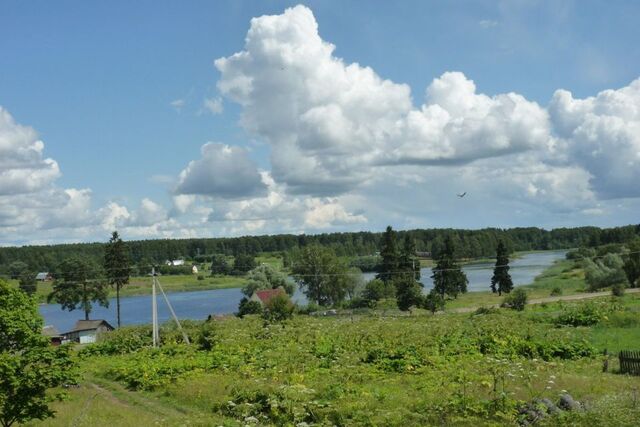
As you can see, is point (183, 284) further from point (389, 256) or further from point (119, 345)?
point (119, 345)

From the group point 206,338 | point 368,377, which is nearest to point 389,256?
Result: point 206,338

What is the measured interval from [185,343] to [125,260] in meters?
36.3

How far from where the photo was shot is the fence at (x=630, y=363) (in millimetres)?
23250

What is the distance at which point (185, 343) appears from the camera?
41438mm

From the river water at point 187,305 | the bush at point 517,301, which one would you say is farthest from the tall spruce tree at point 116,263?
the bush at point 517,301

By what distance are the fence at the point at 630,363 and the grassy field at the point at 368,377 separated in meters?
0.69

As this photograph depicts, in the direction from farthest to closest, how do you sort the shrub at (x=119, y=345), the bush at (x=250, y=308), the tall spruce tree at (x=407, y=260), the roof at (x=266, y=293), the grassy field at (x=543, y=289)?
the tall spruce tree at (x=407, y=260), the roof at (x=266, y=293), the grassy field at (x=543, y=289), the bush at (x=250, y=308), the shrub at (x=119, y=345)

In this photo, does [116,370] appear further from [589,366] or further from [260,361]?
[589,366]

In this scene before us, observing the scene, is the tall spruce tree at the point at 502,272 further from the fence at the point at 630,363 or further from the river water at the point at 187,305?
the fence at the point at 630,363

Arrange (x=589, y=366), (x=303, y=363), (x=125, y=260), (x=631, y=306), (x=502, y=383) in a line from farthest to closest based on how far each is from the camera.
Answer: (x=125, y=260) → (x=631, y=306) → (x=303, y=363) → (x=589, y=366) → (x=502, y=383)

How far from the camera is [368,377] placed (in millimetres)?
24594

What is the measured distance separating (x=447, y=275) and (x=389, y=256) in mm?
8271

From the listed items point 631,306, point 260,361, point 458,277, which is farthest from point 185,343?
point 458,277

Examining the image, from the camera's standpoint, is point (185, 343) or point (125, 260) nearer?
point (185, 343)
